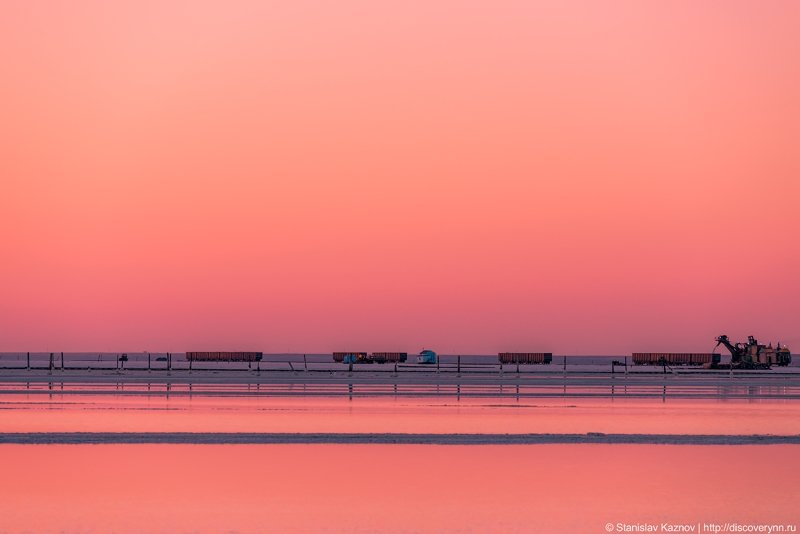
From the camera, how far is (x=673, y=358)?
12100cm

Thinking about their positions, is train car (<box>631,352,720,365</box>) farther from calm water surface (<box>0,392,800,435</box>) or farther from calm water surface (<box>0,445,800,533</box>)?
calm water surface (<box>0,445,800,533</box>)

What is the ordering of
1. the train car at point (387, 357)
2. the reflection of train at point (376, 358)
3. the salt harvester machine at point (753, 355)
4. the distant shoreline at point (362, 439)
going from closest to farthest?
the distant shoreline at point (362, 439) → the salt harvester machine at point (753, 355) → the reflection of train at point (376, 358) → the train car at point (387, 357)

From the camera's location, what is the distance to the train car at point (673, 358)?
118 meters

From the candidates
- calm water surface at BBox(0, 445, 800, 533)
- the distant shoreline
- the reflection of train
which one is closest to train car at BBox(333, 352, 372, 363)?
the reflection of train

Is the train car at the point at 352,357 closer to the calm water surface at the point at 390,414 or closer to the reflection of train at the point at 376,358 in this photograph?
the reflection of train at the point at 376,358

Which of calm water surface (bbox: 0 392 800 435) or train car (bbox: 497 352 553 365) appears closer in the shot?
calm water surface (bbox: 0 392 800 435)

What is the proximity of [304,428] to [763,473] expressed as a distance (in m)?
15.4

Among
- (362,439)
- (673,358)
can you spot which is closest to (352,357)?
(673,358)

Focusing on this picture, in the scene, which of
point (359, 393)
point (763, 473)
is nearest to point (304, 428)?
point (763, 473)

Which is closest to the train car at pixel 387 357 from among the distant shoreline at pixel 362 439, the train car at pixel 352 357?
the train car at pixel 352 357

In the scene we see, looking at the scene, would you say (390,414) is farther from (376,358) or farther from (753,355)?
(376,358)

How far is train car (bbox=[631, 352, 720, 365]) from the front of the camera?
11850 cm

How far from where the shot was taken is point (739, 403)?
51.6m

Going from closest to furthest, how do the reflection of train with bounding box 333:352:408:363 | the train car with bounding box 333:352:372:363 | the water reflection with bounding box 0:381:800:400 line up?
the water reflection with bounding box 0:381:800:400, the train car with bounding box 333:352:372:363, the reflection of train with bounding box 333:352:408:363
